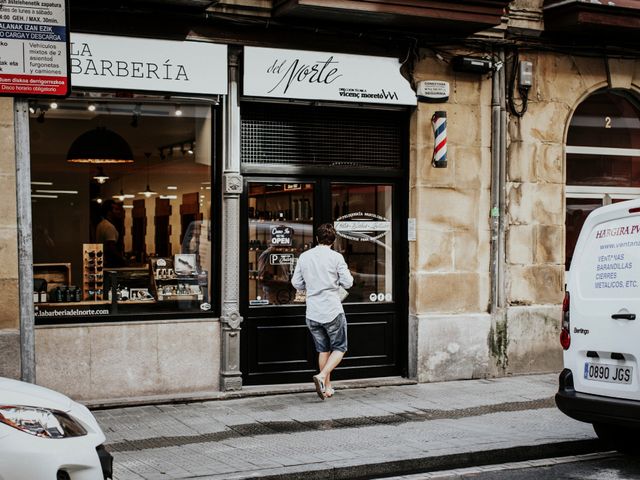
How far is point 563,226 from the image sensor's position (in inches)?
500

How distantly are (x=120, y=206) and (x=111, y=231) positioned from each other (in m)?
0.29

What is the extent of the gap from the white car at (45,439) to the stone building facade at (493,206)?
6370 millimetres

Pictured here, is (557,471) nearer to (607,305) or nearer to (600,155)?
(607,305)

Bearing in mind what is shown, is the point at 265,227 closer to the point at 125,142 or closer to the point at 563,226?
the point at 125,142

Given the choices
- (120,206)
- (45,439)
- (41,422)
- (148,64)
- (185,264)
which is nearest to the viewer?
(45,439)

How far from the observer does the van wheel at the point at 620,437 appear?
27.1 ft

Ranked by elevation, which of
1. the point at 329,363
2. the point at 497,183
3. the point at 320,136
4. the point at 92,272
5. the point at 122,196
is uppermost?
the point at 320,136

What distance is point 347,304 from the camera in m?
11.7

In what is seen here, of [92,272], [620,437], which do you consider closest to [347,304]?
[92,272]

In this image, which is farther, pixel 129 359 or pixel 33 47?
pixel 129 359

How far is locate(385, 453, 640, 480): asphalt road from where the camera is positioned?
7.61 metres

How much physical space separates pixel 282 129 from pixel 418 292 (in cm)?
260

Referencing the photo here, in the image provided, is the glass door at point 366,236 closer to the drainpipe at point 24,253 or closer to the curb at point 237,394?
the curb at point 237,394

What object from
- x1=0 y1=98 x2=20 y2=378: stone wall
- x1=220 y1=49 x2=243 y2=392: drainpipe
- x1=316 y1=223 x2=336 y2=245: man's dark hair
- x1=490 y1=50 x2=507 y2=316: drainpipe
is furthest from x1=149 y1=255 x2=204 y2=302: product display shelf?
x1=490 y1=50 x2=507 y2=316: drainpipe
